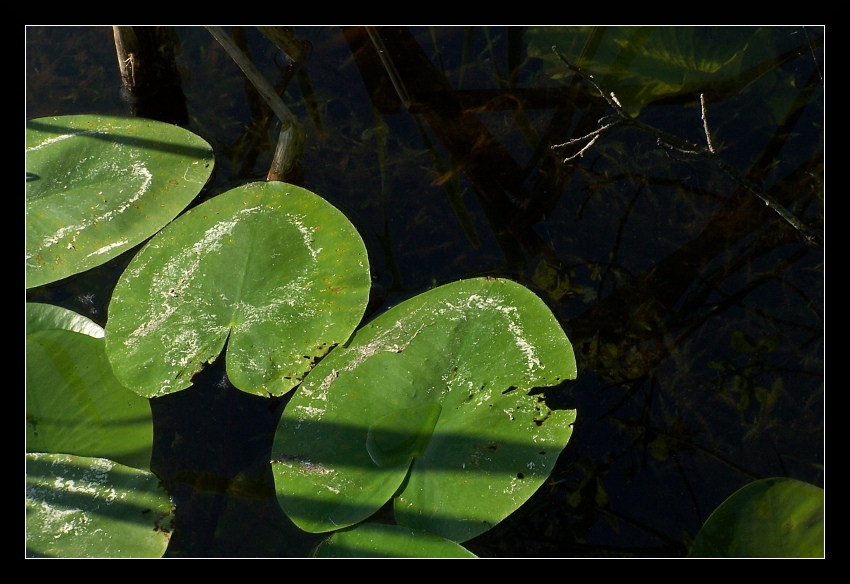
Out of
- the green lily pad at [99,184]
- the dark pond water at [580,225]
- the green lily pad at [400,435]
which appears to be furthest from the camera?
the green lily pad at [99,184]

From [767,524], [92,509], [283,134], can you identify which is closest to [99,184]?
[283,134]

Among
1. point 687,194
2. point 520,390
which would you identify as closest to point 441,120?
point 687,194

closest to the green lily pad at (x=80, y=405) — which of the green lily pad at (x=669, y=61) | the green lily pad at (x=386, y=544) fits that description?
the green lily pad at (x=386, y=544)

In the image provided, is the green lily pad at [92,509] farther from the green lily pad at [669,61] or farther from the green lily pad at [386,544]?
the green lily pad at [669,61]

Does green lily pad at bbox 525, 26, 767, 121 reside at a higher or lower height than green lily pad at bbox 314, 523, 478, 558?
higher

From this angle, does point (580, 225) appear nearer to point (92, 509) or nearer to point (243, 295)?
point (243, 295)

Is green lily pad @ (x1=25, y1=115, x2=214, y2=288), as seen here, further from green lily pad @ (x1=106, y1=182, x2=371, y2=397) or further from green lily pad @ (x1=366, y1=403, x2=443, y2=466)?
green lily pad @ (x1=366, y1=403, x2=443, y2=466)

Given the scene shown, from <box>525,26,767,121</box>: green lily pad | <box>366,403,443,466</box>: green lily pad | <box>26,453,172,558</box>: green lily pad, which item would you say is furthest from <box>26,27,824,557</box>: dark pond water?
<box>366,403,443,466</box>: green lily pad

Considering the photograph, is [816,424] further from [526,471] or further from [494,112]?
[494,112]
